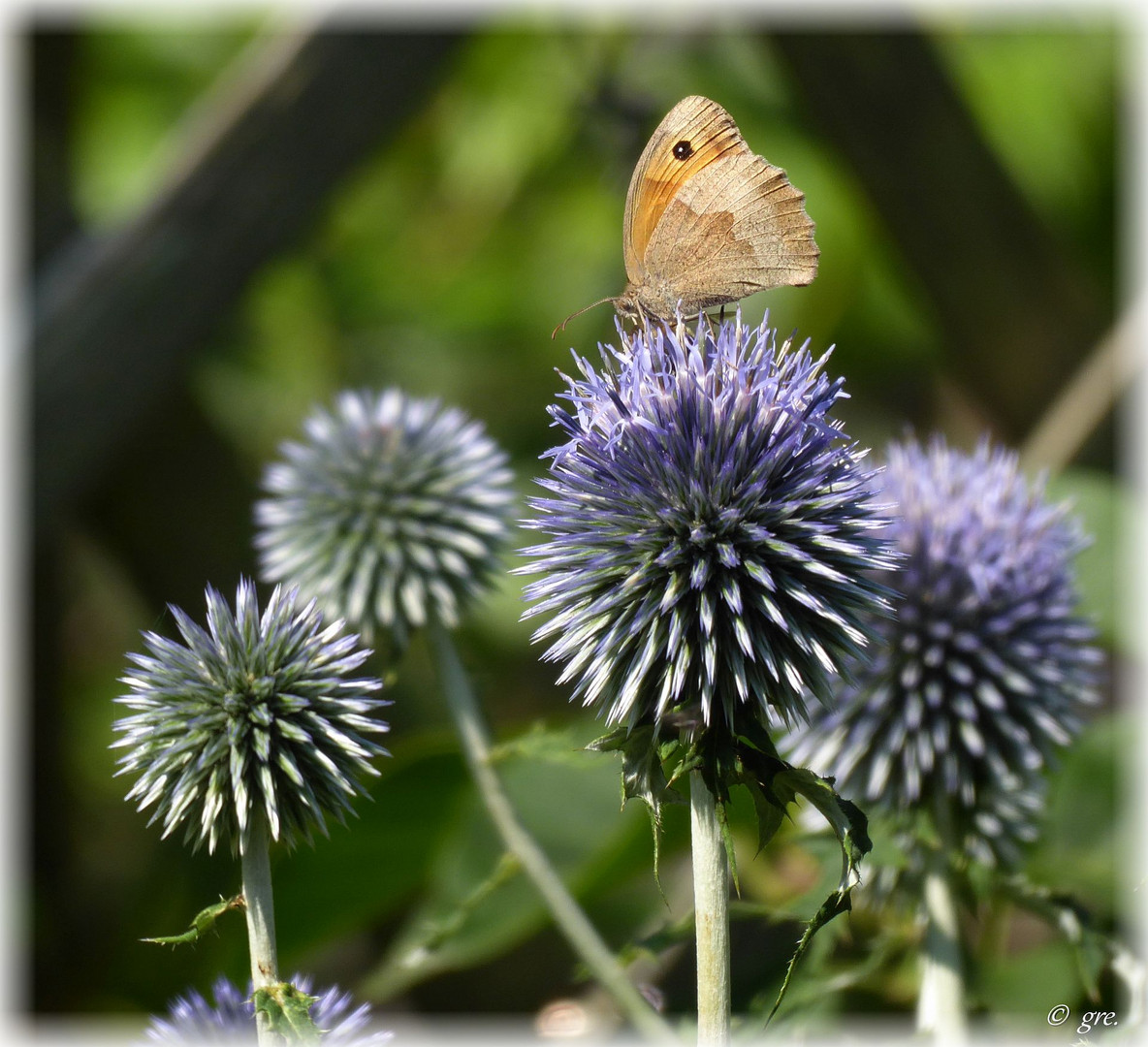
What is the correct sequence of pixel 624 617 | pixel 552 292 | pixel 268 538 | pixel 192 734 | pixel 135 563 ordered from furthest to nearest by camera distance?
pixel 552 292 → pixel 135 563 → pixel 268 538 → pixel 624 617 → pixel 192 734

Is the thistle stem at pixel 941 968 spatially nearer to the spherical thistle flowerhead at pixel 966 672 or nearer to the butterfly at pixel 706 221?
the spherical thistle flowerhead at pixel 966 672

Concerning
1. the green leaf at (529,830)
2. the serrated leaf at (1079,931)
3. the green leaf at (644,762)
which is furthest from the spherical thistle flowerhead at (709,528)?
the green leaf at (529,830)

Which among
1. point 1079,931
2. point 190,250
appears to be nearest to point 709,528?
point 1079,931

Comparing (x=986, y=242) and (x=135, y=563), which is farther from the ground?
(x=986, y=242)

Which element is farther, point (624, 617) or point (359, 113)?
point (359, 113)

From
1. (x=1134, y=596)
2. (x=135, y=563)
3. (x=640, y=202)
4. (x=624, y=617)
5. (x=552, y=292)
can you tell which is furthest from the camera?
(x=552, y=292)

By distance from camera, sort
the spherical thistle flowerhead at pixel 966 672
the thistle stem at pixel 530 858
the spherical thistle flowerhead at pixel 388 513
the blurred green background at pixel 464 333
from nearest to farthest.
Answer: the thistle stem at pixel 530 858
the spherical thistle flowerhead at pixel 966 672
the spherical thistle flowerhead at pixel 388 513
the blurred green background at pixel 464 333

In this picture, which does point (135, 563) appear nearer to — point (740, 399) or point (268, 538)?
point (268, 538)

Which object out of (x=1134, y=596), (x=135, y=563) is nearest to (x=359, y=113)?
(x=135, y=563)
